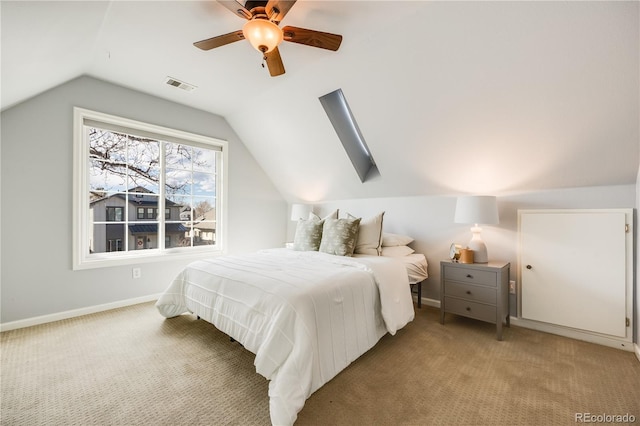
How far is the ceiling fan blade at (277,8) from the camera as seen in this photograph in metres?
1.54

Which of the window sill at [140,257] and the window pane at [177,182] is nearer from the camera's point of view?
the window sill at [140,257]

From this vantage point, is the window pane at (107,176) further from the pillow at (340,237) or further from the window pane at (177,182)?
the pillow at (340,237)

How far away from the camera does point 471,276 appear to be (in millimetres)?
2488

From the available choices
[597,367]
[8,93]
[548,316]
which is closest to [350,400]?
[597,367]

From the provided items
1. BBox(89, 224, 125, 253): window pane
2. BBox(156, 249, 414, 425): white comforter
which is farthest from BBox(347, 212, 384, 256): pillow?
BBox(89, 224, 125, 253): window pane

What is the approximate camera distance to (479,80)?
2.15 meters

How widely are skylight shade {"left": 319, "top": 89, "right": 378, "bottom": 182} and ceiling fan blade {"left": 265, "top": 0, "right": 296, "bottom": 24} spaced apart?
129cm

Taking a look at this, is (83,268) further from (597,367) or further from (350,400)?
(597,367)

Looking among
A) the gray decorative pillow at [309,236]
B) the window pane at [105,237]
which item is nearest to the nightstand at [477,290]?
the gray decorative pillow at [309,236]

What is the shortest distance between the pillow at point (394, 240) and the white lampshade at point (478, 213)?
0.74m

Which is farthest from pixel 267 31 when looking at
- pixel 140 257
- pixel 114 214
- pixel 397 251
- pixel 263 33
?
pixel 140 257

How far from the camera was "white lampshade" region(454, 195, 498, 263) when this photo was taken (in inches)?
97.5

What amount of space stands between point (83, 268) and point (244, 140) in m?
2.60

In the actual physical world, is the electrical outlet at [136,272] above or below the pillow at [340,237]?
below
